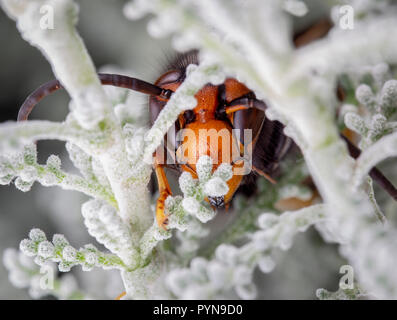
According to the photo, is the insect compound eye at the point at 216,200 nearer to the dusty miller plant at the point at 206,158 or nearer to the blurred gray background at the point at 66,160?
the dusty miller plant at the point at 206,158

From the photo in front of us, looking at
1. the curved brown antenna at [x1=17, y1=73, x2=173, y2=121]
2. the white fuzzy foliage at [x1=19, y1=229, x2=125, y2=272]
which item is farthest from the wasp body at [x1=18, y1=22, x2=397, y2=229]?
the white fuzzy foliage at [x1=19, y1=229, x2=125, y2=272]

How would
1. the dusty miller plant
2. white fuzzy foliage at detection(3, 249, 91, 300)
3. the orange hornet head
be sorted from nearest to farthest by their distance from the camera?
1. the dusty miller plant
2. white fuzzy foliage at detection(3, 249, 91, 300)
3. the orange hornet head

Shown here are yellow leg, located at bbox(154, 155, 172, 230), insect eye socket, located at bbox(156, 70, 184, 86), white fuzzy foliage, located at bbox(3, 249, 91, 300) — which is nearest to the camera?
white fuzzy foliage, located at bbox(3, 249, 91, 300)

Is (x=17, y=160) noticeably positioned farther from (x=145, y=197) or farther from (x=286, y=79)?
(x=286, y=79)

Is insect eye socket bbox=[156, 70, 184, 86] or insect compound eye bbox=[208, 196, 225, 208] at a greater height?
insect eye socket bbox=[156, 70, 184, 86]

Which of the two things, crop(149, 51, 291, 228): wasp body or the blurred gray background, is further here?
the blurred gray background

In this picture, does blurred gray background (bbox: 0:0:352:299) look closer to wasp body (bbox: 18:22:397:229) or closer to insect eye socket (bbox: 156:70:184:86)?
insect eye socket (bbox: 156:70:184:86)
